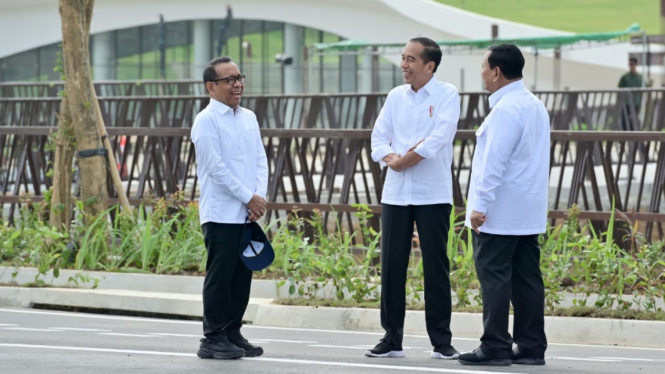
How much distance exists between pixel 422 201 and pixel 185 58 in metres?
49.7

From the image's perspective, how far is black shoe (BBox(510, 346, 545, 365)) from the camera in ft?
27.5

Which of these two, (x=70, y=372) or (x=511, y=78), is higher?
(x=511, y=78)

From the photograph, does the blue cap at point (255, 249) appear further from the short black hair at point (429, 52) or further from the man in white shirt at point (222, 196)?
the short black hair at point (429, 52)

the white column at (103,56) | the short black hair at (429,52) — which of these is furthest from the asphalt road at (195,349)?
the white column at (103,56)

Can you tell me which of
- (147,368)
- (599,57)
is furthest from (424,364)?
(599,57)

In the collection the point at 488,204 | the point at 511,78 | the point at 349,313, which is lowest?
the point at 349,313

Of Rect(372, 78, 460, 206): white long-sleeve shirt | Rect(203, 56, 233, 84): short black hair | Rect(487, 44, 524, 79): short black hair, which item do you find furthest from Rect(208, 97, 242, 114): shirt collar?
Rect(487, 44, 524, 79): short black hair

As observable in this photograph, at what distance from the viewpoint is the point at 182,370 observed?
317 inches

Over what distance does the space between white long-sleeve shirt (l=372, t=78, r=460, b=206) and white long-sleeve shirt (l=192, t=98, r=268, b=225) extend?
81 cm

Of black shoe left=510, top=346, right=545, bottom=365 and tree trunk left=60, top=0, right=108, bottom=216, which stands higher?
tree trunk left=60, top=0, right=108, bottom=216

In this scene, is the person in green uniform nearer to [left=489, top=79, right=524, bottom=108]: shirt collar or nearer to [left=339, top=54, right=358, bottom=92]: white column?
[left=489, top=79, right=524, bottom=108]: shirt collar

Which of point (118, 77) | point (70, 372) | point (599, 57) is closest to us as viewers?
point (70, 372)

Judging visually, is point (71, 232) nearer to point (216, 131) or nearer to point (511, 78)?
point (216, 131)

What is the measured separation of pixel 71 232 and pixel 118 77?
4306cm
